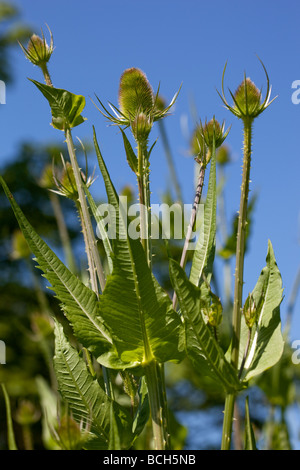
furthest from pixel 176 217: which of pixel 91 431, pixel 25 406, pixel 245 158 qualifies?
pixel 25 406

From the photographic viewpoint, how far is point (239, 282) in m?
0.57

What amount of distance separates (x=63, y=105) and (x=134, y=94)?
0.09 meters

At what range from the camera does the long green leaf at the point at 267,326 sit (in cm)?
57

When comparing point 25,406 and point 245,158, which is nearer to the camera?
point 245,158

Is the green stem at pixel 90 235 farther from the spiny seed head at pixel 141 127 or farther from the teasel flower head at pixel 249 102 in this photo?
the teasel flower head at pixel 249 102

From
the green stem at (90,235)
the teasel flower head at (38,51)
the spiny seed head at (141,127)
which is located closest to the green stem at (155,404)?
the green stem at (90,235)

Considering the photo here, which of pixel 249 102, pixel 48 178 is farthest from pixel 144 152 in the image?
pixel 48 178

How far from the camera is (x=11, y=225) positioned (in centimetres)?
866

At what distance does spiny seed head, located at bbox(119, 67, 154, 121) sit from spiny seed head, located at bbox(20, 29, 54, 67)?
0.11m

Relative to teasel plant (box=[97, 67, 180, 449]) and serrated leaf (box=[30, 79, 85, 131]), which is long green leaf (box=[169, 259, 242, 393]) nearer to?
teasel plant (box=[97, 67, 180, 449])

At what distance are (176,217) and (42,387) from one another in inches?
14.0

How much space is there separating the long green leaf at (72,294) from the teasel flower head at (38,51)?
22cm
